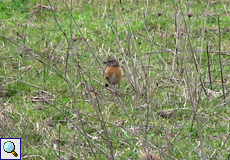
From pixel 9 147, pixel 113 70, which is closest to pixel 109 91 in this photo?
pixel 113 70

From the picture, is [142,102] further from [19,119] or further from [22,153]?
[22,153]

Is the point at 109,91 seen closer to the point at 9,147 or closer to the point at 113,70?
the point at 113,70

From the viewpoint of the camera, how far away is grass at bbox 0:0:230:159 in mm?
3785

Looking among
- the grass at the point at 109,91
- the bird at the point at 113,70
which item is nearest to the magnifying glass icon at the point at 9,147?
the grass at the point at 109,91

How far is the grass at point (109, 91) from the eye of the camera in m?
3.79

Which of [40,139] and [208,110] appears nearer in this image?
[40,139]

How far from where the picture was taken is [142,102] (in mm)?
5348

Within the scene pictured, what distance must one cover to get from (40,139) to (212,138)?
5.59ft

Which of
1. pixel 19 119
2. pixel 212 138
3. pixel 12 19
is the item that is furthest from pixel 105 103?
pixel 12 19

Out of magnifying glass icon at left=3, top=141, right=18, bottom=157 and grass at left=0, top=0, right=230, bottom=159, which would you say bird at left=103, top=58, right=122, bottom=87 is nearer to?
grass at left=0, top=0, right=230, bottom=159

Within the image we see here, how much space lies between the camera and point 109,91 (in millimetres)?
5637

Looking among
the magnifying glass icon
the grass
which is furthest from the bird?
the magnifying glass icon

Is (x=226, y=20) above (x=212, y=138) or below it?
above

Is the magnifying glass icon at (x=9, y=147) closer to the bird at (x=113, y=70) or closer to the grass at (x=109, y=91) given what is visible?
the grass at (x=109, y=91)
